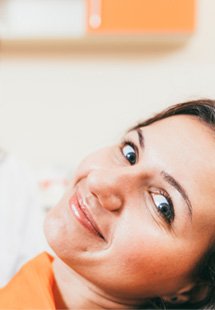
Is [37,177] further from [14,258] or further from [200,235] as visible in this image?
[200,235]

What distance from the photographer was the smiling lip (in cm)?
105

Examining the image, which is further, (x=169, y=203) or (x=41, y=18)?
(x=41, y=18)

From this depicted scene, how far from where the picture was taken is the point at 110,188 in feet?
3.34

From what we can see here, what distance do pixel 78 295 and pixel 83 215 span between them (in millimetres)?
241

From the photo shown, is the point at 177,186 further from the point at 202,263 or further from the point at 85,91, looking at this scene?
the point at 85,91

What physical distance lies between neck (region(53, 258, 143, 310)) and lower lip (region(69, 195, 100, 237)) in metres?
0.17

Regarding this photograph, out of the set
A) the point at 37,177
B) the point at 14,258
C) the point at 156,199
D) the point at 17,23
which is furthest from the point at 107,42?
the point at 156,199

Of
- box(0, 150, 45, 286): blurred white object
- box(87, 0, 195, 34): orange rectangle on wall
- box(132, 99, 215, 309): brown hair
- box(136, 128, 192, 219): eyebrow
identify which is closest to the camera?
box(136, 128, 192, 219): eyebrow

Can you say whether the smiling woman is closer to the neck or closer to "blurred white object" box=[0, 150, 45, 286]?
the neck

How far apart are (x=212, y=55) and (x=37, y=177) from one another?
1133 mm

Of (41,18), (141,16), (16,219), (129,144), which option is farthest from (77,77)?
(129,144)

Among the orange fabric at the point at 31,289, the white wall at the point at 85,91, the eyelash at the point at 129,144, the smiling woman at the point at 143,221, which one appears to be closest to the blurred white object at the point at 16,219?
the orange fabric at the point at 31,289

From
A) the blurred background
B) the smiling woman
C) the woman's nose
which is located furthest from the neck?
the blurred background

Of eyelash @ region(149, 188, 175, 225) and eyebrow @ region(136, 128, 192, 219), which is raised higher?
eyebrow @ region(136, 128, 192, 219)
